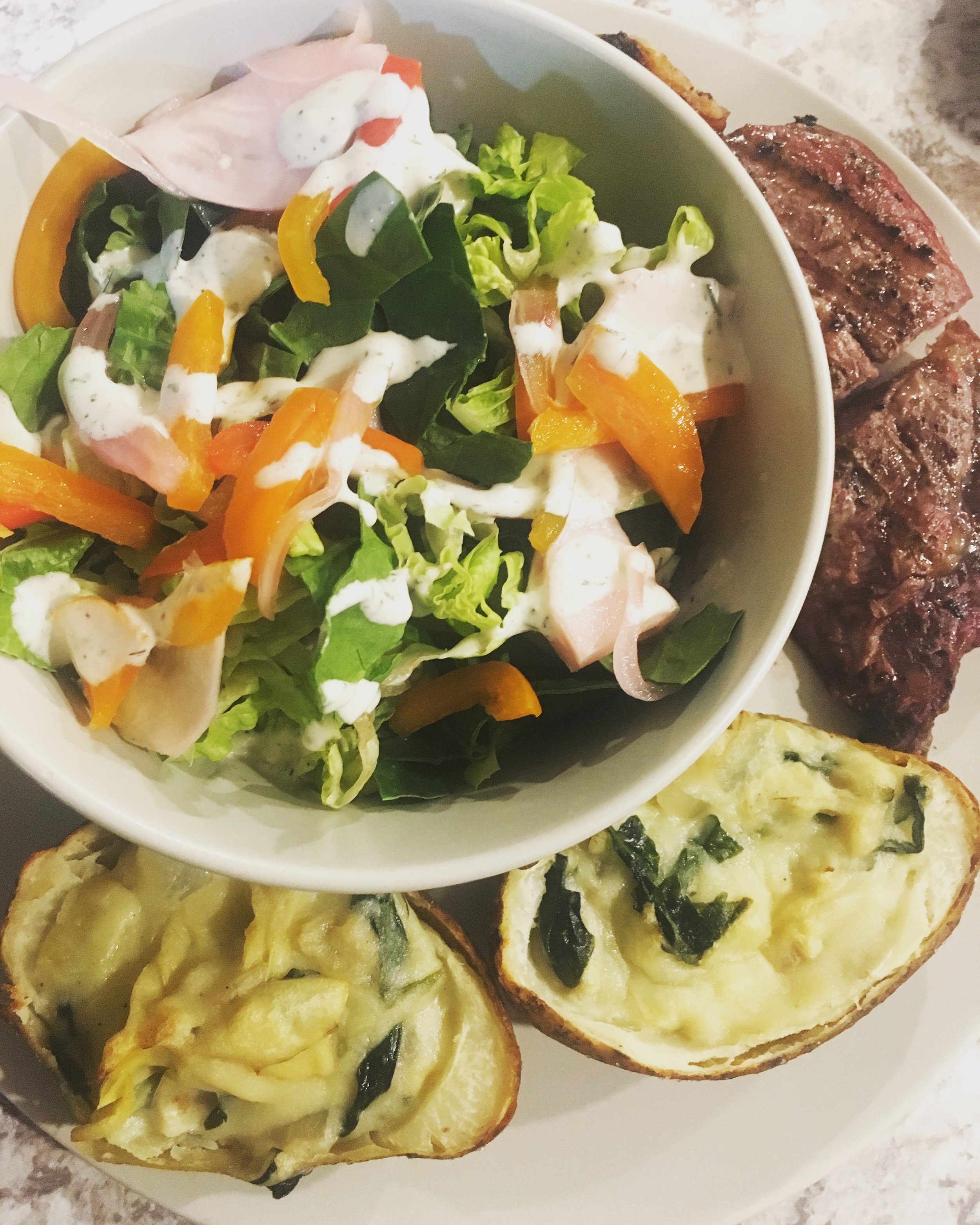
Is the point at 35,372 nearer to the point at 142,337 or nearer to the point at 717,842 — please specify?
the point at 142,337

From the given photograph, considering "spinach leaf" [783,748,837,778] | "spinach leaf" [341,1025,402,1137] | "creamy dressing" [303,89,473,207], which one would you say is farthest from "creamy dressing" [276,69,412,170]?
"spinach leaf" [341,1025,402,1137]

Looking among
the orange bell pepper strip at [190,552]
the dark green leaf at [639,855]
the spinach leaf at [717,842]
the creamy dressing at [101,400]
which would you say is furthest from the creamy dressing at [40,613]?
the spinach leaf at [717,842]

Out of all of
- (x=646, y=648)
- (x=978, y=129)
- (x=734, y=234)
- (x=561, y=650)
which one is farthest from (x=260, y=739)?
(x=978, y=129)

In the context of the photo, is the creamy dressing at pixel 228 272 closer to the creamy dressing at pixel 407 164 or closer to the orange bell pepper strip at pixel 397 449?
the creamy dressing at pixel 407 164

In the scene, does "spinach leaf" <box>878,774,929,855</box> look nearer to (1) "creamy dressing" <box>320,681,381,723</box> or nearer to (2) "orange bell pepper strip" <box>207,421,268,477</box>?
(1) "creamy dressing" <box>320,681,381,723</box>

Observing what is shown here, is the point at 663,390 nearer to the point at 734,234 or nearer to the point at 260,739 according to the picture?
the point at 734,234
